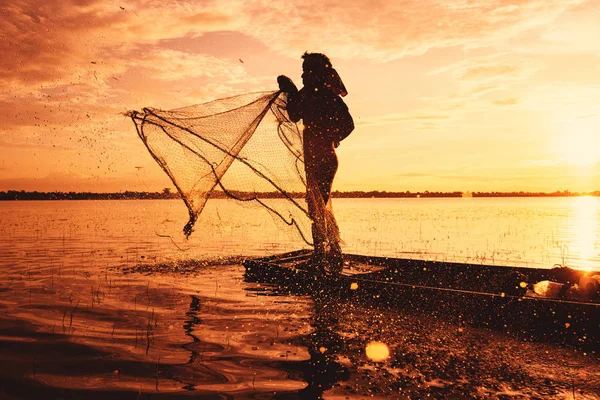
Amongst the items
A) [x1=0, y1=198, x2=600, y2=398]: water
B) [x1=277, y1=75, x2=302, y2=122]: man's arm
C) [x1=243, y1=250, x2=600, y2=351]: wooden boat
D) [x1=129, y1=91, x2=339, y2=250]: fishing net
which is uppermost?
[x1=277, y1=75, x2=302, y2=122]: man's arm

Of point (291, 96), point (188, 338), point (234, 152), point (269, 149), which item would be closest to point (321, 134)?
point (291, 96)

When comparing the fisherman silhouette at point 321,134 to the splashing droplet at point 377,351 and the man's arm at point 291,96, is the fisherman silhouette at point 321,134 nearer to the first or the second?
the man's arm at point 291,96

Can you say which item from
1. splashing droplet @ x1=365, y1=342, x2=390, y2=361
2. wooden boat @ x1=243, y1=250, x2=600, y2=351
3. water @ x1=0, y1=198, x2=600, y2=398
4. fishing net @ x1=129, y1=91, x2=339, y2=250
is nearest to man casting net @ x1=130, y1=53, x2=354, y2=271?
fishing net @ x1=129, y1=91, x2=339, y2=250

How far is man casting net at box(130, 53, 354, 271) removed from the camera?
8.97 meters

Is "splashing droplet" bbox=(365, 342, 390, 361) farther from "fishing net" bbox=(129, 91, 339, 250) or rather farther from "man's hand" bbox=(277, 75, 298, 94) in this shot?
"man's hand" bbox=(277, 75, 298, 94)

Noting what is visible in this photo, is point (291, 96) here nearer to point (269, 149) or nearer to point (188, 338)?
point (269, 149)

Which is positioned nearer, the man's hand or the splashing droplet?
the splashing droplet

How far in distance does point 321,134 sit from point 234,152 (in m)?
2.06

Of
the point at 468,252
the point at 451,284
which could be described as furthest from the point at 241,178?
the point at 468,252

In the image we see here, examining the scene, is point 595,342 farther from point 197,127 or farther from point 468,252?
point 468,252

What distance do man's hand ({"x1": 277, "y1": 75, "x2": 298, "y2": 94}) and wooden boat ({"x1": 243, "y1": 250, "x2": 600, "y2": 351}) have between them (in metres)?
3.68

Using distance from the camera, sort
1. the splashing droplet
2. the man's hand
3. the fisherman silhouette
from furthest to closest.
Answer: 1. the fisherman silhouette
2. the man's hand
3. the splashing droplet

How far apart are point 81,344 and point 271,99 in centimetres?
551

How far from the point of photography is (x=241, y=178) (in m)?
9.44
